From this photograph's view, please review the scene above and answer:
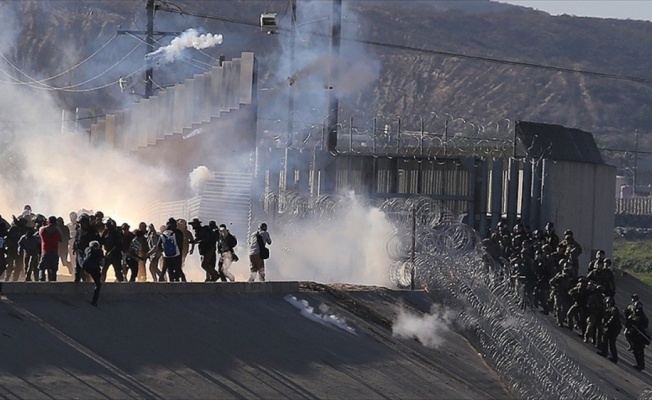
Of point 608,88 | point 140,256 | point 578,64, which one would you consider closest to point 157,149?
point 140,256

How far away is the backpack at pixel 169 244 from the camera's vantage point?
24828mm

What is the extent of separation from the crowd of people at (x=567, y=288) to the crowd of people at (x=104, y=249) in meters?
4.82

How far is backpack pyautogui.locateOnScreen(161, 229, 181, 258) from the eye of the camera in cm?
2483

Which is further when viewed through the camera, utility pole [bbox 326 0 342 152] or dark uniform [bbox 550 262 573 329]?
utility pole [bbox 326 0 342 152]

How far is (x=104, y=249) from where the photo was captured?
2412 cm

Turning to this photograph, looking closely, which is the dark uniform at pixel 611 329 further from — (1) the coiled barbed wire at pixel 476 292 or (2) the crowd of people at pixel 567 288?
(1) the coiled barbed wire at pixel 476 292

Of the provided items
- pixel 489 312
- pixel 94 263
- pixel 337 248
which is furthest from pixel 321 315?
pixel 337 248

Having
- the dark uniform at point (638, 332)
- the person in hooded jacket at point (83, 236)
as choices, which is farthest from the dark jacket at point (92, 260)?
the dark uniform at point (638, 332)

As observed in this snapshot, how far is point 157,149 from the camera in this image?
4234 cm

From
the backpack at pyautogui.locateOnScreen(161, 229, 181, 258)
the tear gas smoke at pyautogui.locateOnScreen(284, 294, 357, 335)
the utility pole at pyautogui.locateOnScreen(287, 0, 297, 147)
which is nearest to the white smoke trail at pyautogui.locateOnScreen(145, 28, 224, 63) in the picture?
the utility pole at pyautogui.locateOnScreen(287, 0, 297, 147)

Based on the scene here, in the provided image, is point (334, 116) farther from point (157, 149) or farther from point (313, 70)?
point (157, 149)

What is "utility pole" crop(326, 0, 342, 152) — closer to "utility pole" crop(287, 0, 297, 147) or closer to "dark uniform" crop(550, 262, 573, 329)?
"utility pole" crop(287, 0, 297, 147)

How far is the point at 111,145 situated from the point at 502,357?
21923mm

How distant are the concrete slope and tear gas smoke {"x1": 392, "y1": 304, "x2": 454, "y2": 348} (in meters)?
0.16
